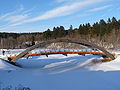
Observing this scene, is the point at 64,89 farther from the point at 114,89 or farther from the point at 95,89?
the point at 114,89

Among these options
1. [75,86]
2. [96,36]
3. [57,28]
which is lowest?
[75,86]

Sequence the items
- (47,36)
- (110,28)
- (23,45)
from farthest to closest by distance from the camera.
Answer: (47,36) < (23,45) < (110,28)

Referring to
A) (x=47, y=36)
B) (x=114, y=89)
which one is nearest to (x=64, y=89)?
(x=114, y=89)

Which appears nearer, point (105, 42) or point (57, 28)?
point (105, 42)

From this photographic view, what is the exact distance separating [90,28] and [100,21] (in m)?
9.43

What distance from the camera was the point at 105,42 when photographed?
78.9m

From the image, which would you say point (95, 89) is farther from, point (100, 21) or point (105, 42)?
point (100, 21)

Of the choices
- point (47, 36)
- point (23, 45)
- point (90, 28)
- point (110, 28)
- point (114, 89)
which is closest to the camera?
point (114, 89)

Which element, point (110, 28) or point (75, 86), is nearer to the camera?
point (75, 86)

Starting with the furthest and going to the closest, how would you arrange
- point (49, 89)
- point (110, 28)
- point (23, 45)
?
point (23, 45)
point (110, 28)
point (49, 89)

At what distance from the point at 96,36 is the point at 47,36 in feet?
154

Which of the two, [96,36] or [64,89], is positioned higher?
[96,36]

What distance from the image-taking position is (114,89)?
670 inches

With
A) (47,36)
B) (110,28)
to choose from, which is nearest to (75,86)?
(110,28)
